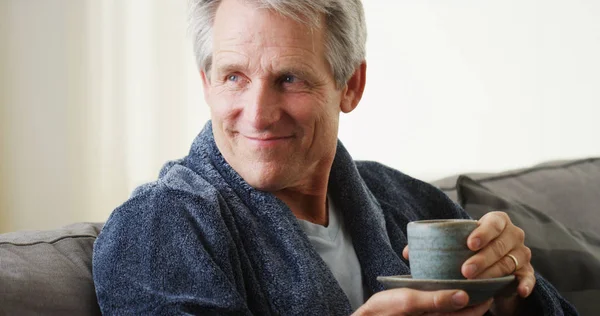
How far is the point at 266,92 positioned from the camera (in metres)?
1.43

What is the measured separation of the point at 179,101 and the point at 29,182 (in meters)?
0.69

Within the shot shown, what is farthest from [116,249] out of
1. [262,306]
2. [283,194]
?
[283,194]

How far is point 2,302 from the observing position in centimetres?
121

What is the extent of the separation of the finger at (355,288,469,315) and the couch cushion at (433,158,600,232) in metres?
0.96

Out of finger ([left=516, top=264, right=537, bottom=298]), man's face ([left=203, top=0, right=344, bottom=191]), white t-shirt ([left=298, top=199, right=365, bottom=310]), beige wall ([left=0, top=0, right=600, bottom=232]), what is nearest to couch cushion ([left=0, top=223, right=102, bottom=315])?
man's face ([left=203, top=0, right=344, bottom=191])

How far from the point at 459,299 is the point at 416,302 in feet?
0.20

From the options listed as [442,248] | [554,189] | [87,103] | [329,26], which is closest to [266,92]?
[329,26]

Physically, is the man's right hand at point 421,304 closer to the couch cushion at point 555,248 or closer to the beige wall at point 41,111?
the couch cushion at point 555,248

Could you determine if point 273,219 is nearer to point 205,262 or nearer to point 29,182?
point 205,262

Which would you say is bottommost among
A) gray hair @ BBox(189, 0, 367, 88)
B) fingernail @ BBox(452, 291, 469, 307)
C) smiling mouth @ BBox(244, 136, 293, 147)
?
fingernail @ BBox(452, 291, 469, 307)

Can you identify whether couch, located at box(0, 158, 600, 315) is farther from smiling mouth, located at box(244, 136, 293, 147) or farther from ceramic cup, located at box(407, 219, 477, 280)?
ceramic cup, located at box(407, 219, 477, 280)

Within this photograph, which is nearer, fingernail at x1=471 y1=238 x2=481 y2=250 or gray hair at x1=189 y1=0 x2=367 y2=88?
fingernail at x1=471 y1=238 x2=481 y2=250

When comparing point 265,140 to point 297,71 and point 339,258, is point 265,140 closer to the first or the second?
point 297,71

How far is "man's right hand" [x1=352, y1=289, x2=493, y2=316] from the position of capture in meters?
1.09
